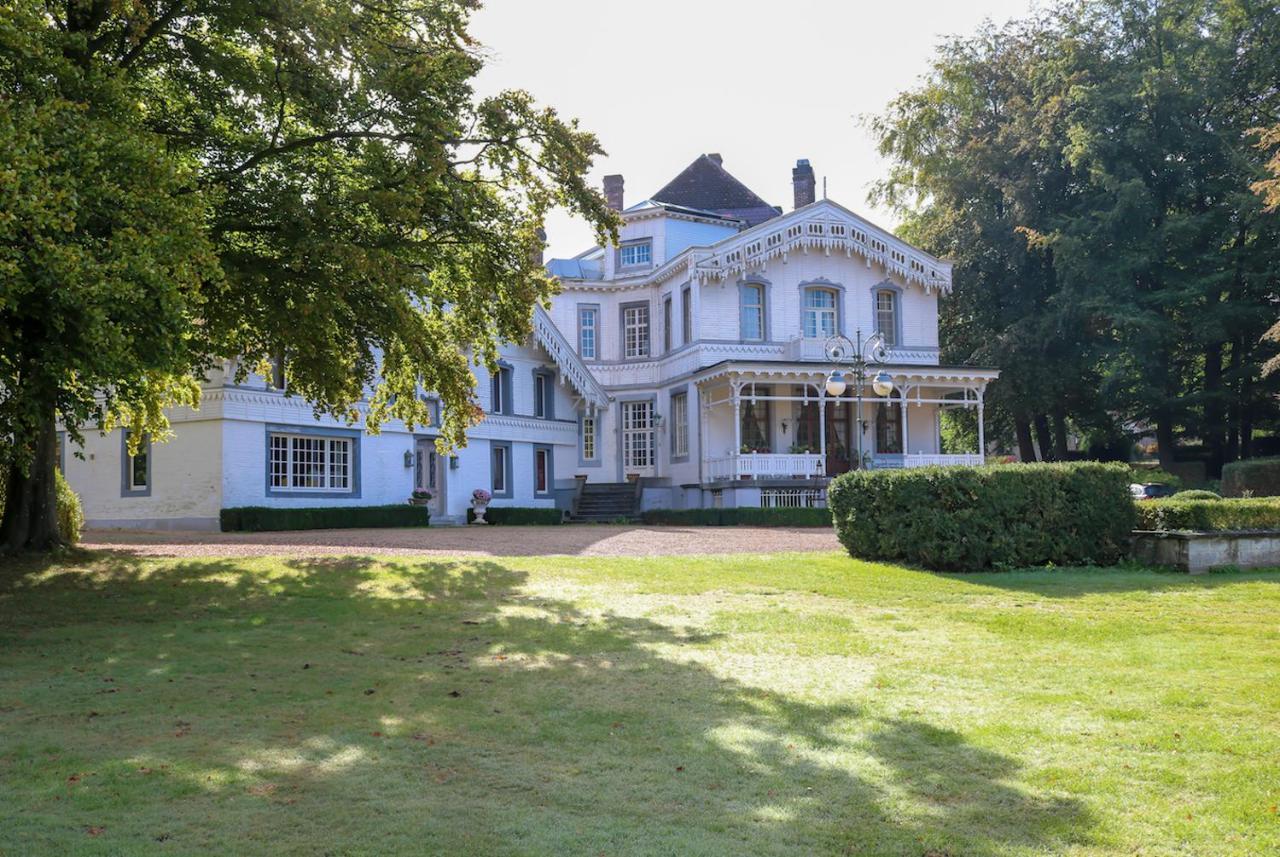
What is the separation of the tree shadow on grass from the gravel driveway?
7.38 m

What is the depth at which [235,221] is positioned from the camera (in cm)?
1473

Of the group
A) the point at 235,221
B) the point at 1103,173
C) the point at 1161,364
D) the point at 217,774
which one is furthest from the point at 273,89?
the point at 1161,364

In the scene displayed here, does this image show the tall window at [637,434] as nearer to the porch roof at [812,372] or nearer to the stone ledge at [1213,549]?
the porch roof at [812,372]

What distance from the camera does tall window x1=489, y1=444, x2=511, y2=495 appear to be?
1394 inches

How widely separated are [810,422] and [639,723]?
100 feet

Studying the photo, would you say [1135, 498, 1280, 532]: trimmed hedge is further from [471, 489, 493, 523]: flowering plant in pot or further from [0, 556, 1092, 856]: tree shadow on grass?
[471, 489, 493, 523]: flowering plant in pot

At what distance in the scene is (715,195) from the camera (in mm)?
44375

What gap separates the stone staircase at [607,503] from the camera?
36062 millimetres

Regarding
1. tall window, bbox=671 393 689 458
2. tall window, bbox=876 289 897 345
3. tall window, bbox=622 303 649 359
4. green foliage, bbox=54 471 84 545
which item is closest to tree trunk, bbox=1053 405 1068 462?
tall window, bbox=876 289 897 345

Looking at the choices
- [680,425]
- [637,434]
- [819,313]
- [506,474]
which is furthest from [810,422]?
[506,474]

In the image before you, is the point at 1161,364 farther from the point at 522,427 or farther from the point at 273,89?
the point at 273,89

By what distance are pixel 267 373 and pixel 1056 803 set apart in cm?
1540

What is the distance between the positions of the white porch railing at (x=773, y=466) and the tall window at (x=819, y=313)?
5480 mm

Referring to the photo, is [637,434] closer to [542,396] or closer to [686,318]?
[542,396]
